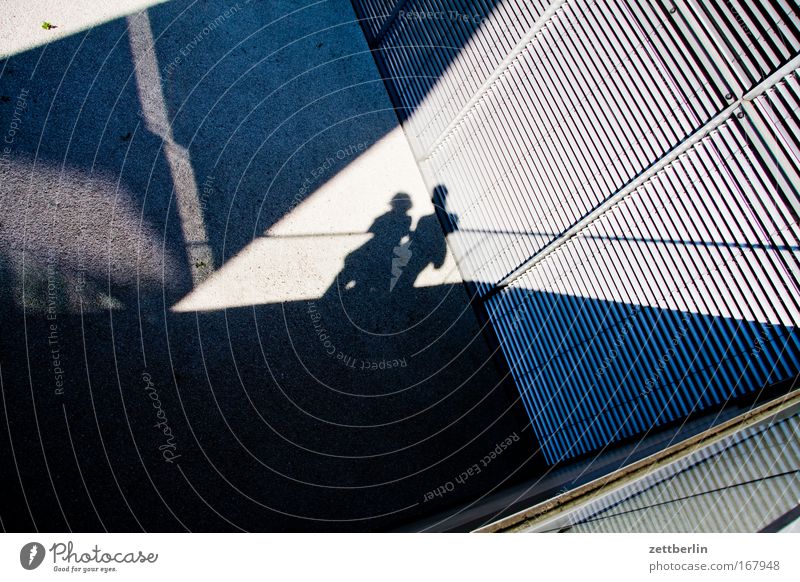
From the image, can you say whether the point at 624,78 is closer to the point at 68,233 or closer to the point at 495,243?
the point at 495,243

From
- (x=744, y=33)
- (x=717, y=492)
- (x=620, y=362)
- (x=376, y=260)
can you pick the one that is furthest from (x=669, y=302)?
(x=376, y=260)

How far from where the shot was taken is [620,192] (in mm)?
7352

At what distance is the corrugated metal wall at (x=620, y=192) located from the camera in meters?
6.18

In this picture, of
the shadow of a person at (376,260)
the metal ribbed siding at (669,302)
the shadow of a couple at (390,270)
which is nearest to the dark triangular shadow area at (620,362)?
the metal ribbed siding at (669,302)

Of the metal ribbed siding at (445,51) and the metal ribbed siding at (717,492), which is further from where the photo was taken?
the metal ribbed siding at (445,51)

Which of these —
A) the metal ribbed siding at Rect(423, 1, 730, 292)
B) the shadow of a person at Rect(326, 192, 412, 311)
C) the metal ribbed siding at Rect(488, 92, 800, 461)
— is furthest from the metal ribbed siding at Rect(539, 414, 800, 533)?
the shadow of a person at Rect(326, 192, 412, 311)

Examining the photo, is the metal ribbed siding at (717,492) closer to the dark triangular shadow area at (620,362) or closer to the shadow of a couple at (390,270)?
the dark triangular shadow area at (620,362)

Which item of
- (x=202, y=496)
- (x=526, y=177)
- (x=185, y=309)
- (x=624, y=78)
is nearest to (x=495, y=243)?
(x=526, y=177)

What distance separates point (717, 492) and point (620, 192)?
4052mm

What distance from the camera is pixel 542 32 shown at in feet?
26.6

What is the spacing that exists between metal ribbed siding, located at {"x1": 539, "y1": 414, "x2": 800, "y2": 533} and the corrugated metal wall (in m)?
1.51

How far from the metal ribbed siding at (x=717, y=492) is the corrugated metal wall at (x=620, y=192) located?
4.94 ft

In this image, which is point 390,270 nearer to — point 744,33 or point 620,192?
point 620,192

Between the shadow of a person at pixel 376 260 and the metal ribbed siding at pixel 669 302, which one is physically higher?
the shadow of a person at pixel 376 260
